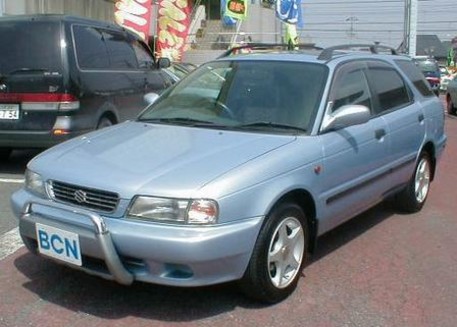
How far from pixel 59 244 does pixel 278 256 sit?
1317 millimetres

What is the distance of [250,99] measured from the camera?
4812 millimetres

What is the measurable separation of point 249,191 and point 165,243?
58 centimetres

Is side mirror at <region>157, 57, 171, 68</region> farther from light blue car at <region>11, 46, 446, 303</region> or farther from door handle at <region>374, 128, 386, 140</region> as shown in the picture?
door handle at <region>374, 128, 386, 140</region>

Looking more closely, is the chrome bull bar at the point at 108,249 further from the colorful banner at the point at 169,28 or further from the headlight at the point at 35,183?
the colorful banner at the point at 169,28

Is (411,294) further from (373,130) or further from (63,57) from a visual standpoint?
(63,57)

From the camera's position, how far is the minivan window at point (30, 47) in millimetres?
7312

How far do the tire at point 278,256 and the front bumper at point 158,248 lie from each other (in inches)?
4.1

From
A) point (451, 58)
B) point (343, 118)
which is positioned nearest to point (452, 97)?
point (343, 118)

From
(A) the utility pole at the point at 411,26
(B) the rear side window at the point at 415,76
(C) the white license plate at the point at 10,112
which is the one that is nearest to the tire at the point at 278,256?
(B) the rear side window at the point at 415,76

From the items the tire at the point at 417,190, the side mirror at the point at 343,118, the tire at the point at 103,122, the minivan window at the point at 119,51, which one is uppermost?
the minivan window at the point at 119,51

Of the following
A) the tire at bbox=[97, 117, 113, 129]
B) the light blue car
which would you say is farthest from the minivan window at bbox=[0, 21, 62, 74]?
the light blue car

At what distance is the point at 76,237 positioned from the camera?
12.1 feet

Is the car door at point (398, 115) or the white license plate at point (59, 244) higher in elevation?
the car door at point (398, 115)

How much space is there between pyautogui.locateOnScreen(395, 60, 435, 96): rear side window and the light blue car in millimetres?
719
